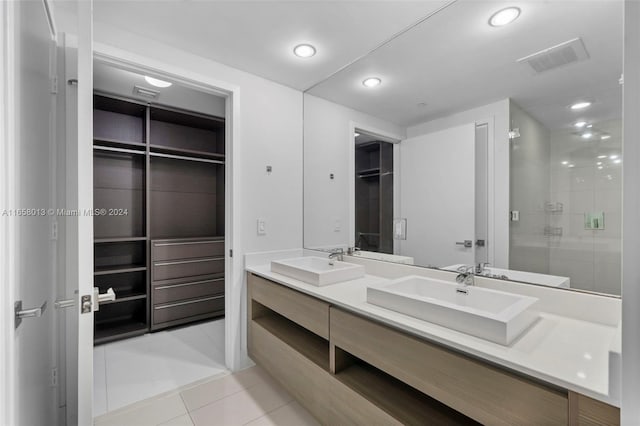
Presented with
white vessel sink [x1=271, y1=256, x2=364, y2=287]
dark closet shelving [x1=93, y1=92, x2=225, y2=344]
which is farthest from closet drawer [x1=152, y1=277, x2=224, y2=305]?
white vessel sink [x1=271, y1=256, x2=364, y2=287]

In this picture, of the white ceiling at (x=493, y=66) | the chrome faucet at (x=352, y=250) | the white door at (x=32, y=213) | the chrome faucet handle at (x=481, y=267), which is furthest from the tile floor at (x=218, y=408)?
the white ceiling at (x=493, y=66)

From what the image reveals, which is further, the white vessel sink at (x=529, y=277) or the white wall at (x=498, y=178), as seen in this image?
the white wall at (x=498, y=178)

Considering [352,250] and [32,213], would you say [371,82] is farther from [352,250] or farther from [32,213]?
[32,213]

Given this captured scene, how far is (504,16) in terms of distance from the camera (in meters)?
1.39

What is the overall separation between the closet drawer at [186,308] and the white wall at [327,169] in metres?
1.44

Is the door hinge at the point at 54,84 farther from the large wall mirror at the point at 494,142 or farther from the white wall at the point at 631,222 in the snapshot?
the white wall at the point at 631,222

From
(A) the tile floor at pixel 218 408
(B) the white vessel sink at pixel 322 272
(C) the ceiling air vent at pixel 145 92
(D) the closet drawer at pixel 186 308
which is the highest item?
(C) the ceiling air vent at pixel 145 92

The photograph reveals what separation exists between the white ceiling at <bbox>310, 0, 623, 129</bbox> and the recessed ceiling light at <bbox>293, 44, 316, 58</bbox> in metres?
0.33

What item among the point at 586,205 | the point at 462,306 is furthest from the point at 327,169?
the point at 586,205

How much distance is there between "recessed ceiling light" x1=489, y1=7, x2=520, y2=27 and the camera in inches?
53.5

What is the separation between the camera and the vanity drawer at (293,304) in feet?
5.22

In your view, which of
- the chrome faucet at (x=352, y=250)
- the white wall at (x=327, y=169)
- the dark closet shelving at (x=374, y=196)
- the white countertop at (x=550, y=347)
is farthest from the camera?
the white wall at (x=327, y=169)

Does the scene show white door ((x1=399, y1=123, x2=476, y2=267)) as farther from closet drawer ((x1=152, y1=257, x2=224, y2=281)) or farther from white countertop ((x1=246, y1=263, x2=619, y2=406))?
closet drawer ((x1=152, y1=257, x2=224, y2=281))

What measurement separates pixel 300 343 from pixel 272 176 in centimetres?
133
